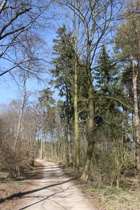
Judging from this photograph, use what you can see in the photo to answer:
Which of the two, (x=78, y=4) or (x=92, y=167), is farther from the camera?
(x=78, y=4)

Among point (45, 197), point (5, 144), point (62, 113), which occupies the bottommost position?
point (45, 197)

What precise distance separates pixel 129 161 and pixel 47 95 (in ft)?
70.6

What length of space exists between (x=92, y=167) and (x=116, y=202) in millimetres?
4568

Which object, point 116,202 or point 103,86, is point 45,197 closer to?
point 116,202

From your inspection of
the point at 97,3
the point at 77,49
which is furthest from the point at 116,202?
the point at 77,49

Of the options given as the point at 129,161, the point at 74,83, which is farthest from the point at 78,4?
the point at 129,161

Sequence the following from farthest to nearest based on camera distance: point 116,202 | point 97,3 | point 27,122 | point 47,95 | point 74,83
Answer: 1. point 47,95
2. point 27,122
3. point 74,83
4. point 97,3
5. point 116,202

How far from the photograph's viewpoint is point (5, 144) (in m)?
11.7

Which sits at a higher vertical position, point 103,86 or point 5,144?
point 103,86

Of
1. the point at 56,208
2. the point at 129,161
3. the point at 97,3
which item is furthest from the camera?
the point at 97,3

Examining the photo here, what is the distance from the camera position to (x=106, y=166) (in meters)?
10.6

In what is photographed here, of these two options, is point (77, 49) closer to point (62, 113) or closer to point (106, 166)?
point (106, 166)

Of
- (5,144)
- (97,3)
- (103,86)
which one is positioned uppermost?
(97,3)

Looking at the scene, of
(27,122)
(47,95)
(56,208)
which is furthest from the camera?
(47,95)
